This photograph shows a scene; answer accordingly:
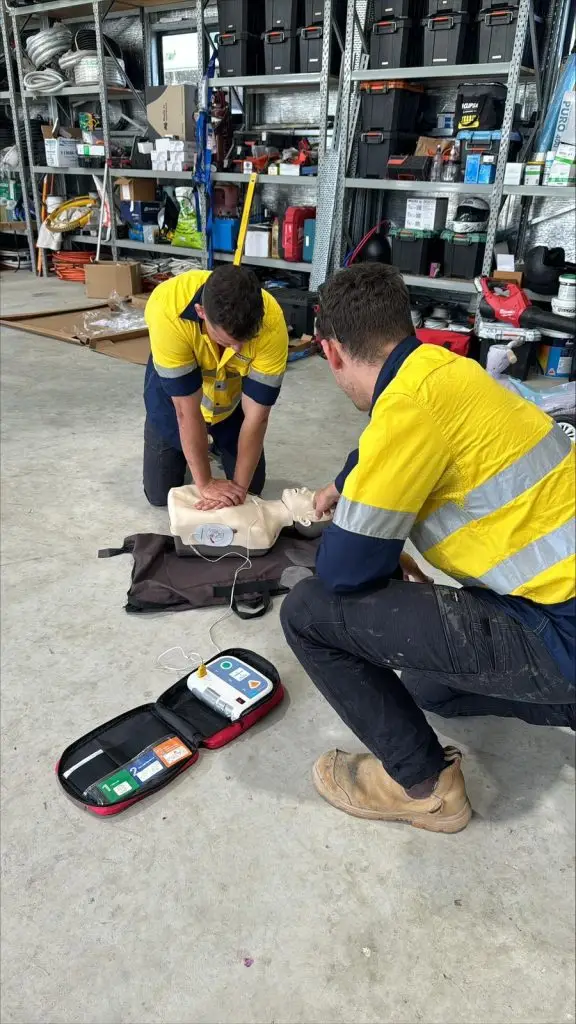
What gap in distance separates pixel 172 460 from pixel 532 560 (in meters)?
1.74

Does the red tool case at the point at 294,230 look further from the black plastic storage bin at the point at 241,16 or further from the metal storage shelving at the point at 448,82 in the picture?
the black plastic storage bin at the point at 241,16

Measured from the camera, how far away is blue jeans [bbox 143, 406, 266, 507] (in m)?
2.65

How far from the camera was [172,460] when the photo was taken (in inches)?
104

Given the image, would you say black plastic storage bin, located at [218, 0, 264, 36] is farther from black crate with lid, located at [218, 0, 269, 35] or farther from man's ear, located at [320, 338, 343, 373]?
man's ear, located at [320, 338, 343, 373]

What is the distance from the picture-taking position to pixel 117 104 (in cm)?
726

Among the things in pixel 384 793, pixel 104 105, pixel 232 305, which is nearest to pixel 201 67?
pixel 104 105

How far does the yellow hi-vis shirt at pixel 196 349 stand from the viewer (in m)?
2.20

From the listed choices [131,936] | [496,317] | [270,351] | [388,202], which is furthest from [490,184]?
[131,936]

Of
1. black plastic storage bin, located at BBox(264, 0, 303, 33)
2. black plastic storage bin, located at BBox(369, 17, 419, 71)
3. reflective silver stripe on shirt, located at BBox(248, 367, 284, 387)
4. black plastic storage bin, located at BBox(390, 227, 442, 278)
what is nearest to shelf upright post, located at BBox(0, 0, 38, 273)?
black plastic storage bin, located at BBox(264, 0, 303, 33)

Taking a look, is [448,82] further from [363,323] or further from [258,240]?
[363,323]

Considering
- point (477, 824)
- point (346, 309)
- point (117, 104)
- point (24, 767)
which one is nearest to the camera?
point (346, 309)

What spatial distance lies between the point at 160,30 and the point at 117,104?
2.91 ft

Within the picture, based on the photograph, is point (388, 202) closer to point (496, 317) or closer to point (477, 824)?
point (496, 317)

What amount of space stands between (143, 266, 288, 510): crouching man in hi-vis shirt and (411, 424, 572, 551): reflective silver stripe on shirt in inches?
38.2
